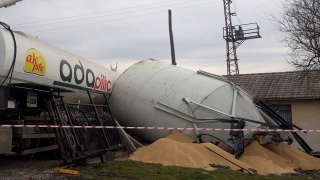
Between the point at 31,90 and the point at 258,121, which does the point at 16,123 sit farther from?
the point at 258,121

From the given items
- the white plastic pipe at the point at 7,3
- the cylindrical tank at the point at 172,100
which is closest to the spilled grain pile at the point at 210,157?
the cylindrical tank at the point at 172,100

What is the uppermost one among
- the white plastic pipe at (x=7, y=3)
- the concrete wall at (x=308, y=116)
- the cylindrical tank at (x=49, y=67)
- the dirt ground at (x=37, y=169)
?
the white plastic pipe at (x=7, y=3)

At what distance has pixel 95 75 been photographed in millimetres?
12766

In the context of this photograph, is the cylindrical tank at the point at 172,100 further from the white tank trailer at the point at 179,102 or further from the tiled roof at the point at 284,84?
the tiled roof at the point at 284,84

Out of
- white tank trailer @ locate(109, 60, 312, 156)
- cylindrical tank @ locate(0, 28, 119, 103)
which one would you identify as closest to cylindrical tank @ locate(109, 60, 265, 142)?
white tank trailer @ locate(109, 60, 312, 156)

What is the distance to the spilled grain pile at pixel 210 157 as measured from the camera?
A: 31.6ft

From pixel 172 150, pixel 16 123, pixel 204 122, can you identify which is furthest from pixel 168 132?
pixel 16 123

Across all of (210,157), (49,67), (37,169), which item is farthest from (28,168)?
(210,157)

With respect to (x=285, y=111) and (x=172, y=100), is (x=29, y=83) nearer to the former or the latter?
(x=172, y=100)

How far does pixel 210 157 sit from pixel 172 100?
2.98 metres

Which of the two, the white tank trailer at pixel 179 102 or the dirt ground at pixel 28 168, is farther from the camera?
the white tank trailer at pixel 179 102

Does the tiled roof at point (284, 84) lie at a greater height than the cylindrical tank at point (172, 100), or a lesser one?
greater

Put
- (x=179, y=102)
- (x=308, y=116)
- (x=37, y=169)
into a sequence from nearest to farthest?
1. (x=37, y=169)
2. (x=179, y=102)
3. (x=308, y=116)

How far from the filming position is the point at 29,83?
859 centimetres
